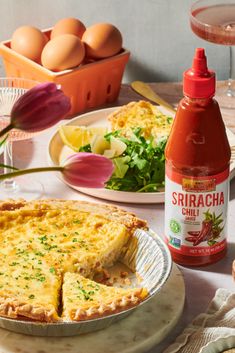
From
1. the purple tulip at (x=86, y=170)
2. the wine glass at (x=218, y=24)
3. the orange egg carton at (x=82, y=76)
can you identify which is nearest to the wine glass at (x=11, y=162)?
the orange egg carton at (x=82, y=76)

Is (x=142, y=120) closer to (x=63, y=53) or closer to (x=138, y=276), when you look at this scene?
(x=63, y=53)

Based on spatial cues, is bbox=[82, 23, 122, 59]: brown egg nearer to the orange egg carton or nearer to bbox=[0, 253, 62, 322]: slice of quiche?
the orange egg carton

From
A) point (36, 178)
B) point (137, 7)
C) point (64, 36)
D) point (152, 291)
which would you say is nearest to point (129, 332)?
point (152, 291)

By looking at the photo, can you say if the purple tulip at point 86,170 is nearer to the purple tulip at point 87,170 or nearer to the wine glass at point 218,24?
the purple tulip at point 87,170

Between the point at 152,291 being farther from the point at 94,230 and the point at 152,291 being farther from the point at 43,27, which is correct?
the point at 43,27

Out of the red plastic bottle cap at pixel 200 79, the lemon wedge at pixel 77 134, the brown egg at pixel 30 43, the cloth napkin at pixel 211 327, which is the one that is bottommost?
the cloth napkin at pixel 211 327
